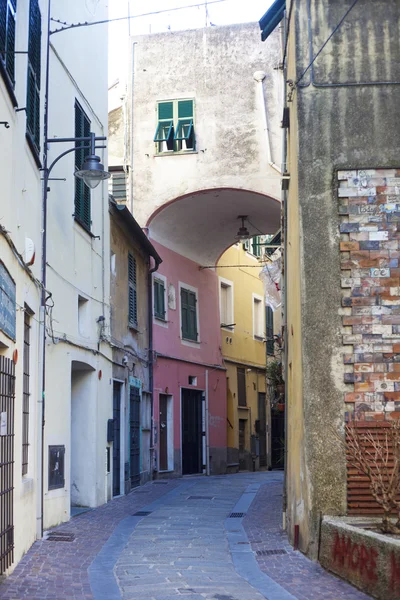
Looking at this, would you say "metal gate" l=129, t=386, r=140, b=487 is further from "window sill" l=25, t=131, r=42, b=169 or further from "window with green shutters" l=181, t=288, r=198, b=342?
"window sill" l=25, t=131, r=42, b=169

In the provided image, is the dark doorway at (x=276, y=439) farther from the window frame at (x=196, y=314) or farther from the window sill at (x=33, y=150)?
the window sill at (x=33, y=150)

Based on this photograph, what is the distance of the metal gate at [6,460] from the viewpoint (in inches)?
304

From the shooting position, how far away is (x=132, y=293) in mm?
18766

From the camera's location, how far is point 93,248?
14.9 metres

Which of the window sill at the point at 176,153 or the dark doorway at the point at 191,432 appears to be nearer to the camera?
the window sill at the point at 176,153

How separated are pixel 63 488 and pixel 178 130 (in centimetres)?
1142

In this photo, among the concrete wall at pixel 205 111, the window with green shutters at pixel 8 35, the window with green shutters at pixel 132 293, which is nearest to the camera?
the window with green shutters at pixel 8 35

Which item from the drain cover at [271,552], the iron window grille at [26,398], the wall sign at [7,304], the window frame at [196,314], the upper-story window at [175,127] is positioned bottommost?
the drain cover at [271,552]

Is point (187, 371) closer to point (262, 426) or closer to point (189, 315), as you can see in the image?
point (189, 315)

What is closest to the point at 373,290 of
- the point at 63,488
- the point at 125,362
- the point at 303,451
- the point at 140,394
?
the point at 303,451

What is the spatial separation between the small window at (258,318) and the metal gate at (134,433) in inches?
447

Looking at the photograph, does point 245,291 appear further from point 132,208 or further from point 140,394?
point 140,394

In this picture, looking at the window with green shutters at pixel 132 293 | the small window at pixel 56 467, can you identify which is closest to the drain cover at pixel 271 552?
the small window at pixel 56 467

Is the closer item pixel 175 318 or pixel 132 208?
pixel 132 208
